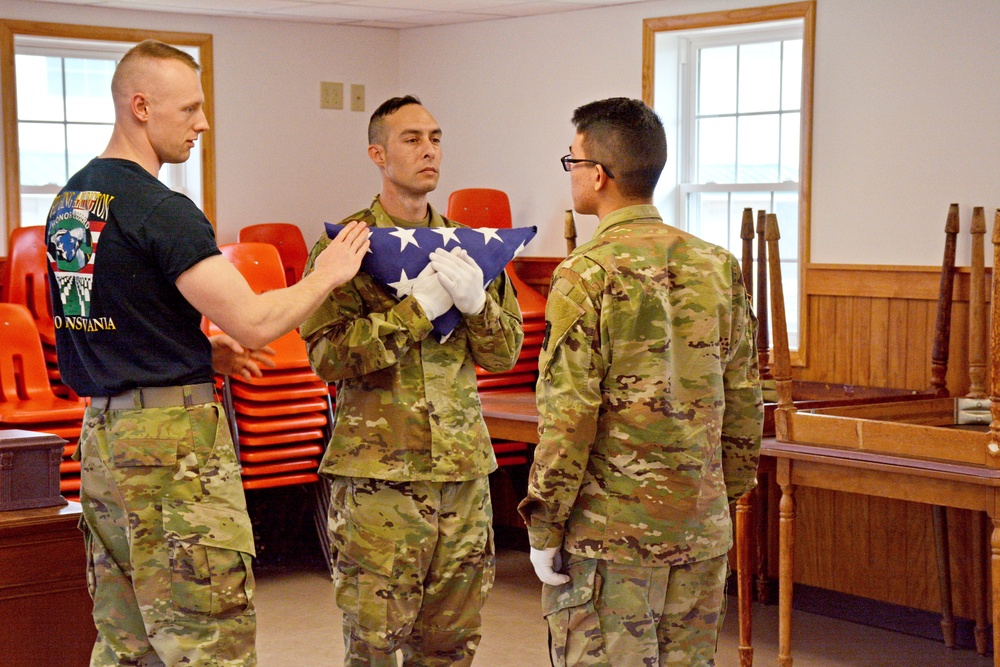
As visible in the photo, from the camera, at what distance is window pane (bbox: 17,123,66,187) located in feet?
19.2

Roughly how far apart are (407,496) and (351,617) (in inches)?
12.9

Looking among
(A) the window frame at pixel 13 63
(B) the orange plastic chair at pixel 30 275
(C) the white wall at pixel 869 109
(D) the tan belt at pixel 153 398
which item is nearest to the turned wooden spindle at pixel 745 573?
(C) the white wall at pixel 869 109

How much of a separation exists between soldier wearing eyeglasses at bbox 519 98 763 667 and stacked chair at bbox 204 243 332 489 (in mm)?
2771

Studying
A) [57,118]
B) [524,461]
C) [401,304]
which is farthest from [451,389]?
[57,118]

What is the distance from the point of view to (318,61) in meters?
6.52

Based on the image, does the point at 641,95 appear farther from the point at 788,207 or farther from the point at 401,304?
the point at 401,304

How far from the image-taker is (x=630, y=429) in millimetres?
2275

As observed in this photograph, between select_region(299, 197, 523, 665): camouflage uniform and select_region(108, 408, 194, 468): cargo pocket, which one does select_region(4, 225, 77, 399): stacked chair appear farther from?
select_region(108, 408, 194, 468): cargo pocket

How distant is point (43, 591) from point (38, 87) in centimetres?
355

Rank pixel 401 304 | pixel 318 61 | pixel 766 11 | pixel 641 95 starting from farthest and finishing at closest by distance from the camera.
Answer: pixel 318 61 → pixel 641 95 → pixel 766 11 → pixel 401 304

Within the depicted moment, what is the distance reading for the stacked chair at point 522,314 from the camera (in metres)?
5.55

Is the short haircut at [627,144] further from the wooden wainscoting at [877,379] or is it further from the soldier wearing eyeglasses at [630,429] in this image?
the wooden wainscoting at [877,379]

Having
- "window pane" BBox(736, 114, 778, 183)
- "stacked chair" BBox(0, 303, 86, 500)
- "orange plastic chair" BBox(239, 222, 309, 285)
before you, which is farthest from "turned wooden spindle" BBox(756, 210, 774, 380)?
"stacked chair" BBox(0, 303, 86, 500)

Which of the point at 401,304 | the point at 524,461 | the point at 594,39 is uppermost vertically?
the point at 594,39
